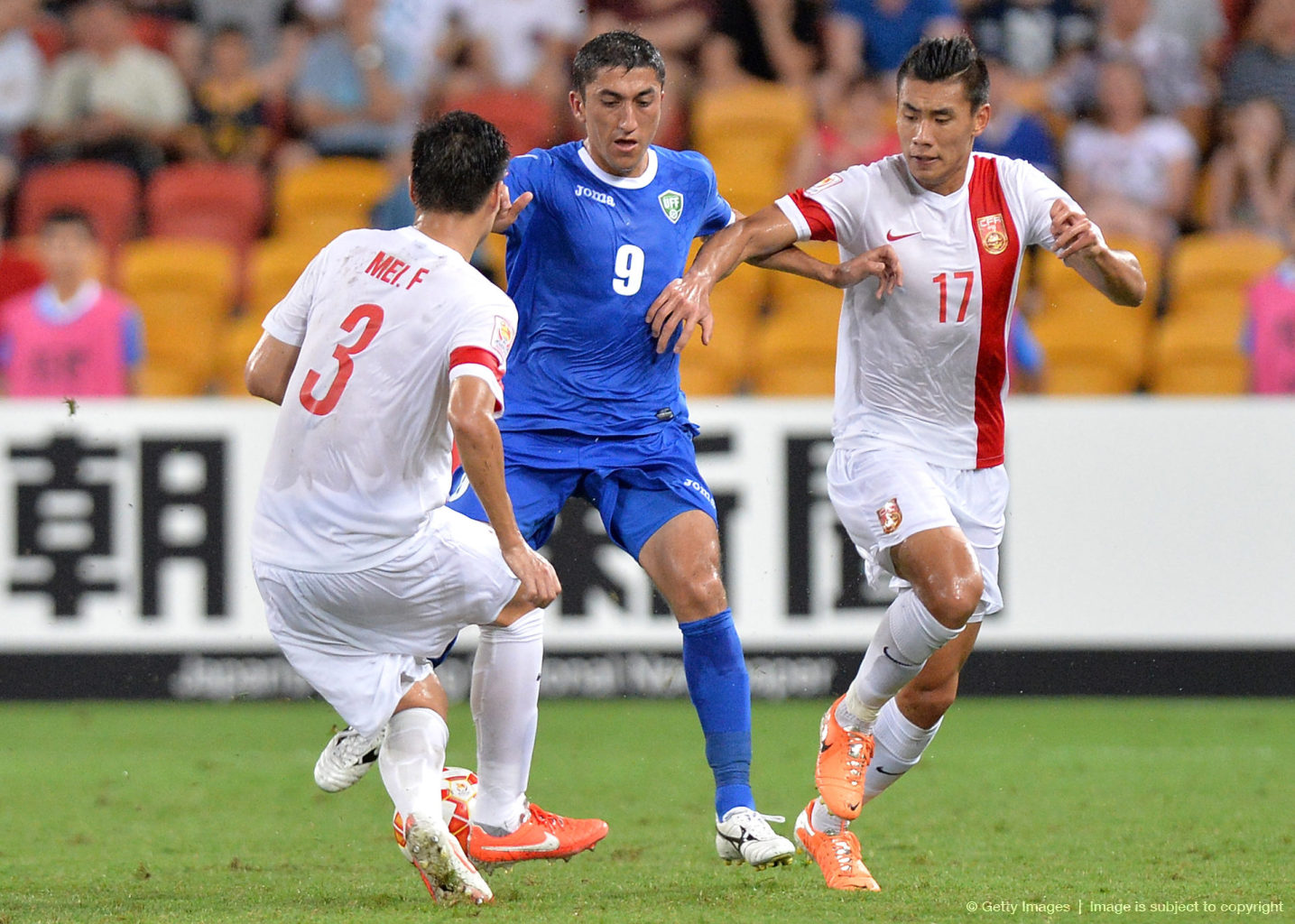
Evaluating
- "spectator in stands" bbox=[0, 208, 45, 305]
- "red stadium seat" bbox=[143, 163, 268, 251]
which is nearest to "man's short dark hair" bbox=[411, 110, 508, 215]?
"spectator in stands" bbox=[0, 208, 45, 305]

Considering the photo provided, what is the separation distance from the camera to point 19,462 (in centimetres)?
909

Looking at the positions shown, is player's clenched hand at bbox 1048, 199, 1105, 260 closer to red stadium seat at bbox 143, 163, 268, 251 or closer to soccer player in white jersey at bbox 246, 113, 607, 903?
soccer player in white jersey at bbox 246, 113, 607, 903

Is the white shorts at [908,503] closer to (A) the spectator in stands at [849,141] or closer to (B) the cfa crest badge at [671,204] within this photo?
(B) the cfa crest badge at [671,204]

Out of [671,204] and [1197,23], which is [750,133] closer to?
[1197,23]

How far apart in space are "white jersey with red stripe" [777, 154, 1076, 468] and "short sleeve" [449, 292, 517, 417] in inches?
55.6

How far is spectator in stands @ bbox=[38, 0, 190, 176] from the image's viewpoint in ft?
40.2

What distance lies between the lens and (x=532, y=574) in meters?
4.21

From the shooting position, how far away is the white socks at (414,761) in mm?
4465

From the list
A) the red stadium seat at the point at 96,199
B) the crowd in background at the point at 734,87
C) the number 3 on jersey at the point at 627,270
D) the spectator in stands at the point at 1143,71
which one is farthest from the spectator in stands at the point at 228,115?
the number 3 on jersey at the point at 627,270

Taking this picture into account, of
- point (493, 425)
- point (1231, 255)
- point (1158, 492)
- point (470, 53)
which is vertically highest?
point (470, 53)

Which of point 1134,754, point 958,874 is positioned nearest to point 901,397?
point 958,874

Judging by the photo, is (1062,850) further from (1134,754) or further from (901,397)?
(1134,754)

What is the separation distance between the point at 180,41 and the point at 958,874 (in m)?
9.83

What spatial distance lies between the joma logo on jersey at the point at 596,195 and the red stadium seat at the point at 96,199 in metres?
7.51
